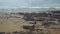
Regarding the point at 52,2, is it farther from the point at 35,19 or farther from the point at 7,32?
the point at 7,32

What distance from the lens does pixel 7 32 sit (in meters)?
1.14

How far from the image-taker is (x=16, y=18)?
1.14m

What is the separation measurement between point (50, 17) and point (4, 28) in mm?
492

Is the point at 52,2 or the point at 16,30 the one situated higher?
the point at 52,2

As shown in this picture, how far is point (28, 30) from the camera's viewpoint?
1.14m

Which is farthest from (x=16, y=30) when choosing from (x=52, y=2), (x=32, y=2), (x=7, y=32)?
(x=52, y=2)

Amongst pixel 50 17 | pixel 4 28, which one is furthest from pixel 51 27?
pixel 4 28

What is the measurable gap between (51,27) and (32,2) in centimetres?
32

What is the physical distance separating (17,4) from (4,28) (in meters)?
0.28

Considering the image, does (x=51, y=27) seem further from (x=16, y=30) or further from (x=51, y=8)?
(x=16, y=30)

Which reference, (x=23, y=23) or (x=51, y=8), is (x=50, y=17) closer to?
(x=51, y=8)

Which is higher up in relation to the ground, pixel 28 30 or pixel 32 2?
pixel 32 2

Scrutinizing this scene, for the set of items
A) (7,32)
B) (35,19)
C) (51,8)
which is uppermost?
(51,8)

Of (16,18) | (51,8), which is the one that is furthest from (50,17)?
(16,18)
